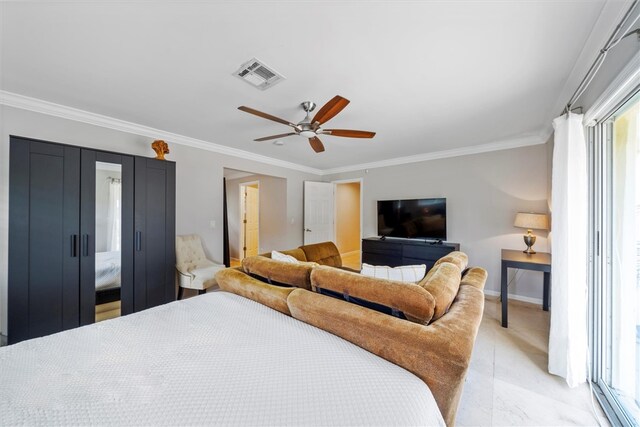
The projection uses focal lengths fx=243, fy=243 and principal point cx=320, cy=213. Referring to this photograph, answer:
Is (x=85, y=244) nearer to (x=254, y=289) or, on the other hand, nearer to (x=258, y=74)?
(x=254, y=289)

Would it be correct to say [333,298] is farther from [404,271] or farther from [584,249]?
[584,249]

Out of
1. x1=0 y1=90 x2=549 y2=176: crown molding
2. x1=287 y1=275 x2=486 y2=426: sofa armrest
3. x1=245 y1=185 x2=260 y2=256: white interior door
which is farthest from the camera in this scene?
x1=245 y1=185 x2=260 y2=256: white interior door

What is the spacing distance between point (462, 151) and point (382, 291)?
12.0ft

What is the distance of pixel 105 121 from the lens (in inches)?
110

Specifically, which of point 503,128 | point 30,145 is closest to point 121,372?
point 30,145

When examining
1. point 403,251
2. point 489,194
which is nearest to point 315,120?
point 403,251

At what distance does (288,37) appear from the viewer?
1509mm

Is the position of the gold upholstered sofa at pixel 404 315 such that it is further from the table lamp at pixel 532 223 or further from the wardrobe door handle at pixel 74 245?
the table lamp at pixel 532 223

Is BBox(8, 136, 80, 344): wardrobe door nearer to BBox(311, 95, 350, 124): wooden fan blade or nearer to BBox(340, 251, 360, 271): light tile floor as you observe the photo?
BBox(311, 95, 350, 124): wooden fan blade

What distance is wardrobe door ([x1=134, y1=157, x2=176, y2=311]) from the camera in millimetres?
2664

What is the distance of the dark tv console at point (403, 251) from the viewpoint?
3.82m

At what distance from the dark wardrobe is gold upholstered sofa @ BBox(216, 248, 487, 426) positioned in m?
1.78

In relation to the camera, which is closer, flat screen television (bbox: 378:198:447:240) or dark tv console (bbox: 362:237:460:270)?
dark tv console (bbox: 362:237:460:270)

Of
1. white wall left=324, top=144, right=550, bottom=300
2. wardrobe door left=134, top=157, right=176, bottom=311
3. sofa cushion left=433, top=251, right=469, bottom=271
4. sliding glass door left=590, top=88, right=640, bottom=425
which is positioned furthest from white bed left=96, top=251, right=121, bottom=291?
white wall left=324, top=144, right=550, bottom=300
